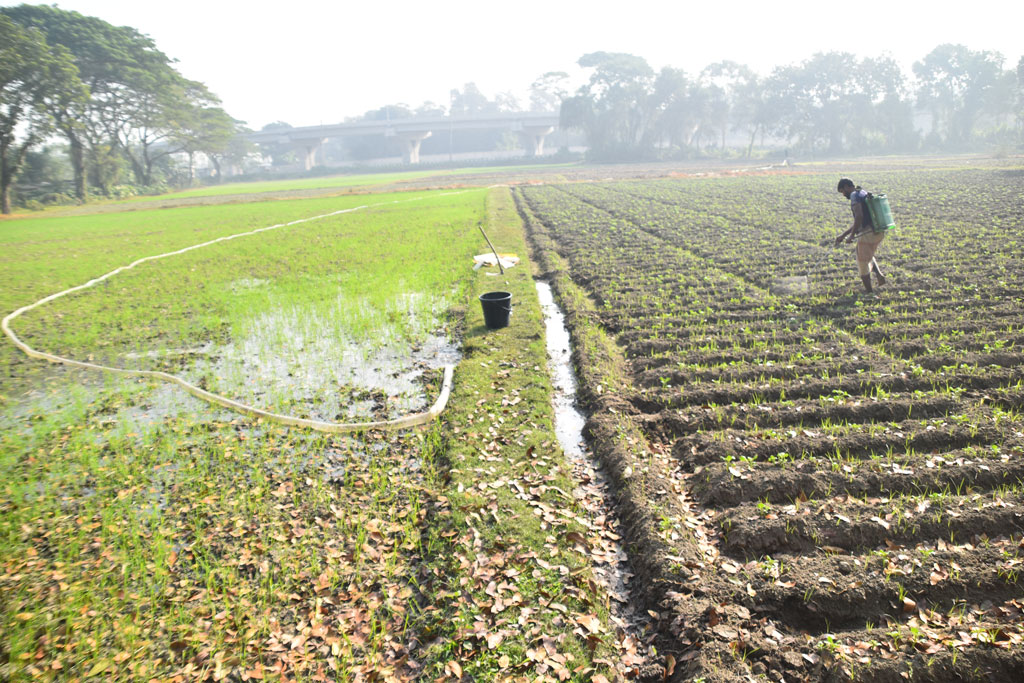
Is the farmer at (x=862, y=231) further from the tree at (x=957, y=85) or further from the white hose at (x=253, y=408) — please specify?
the tree at (x=957, y=85)

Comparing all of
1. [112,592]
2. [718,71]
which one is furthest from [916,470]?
[718,71]

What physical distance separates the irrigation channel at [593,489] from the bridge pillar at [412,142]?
103 metres

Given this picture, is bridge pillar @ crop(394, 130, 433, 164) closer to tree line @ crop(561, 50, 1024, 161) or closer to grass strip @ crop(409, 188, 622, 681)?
tree line @ crop(561, 50, 1024, 161)

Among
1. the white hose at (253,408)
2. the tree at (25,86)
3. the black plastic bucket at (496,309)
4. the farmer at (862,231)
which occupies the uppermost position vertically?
the tree at (25,86)

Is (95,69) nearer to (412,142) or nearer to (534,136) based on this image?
(412,142)

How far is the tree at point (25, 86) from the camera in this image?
38.2 metres

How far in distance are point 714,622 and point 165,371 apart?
8.38 meters

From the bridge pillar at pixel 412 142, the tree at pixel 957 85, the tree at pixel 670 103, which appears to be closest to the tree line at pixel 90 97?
the bridge pillar at pixel 412 142

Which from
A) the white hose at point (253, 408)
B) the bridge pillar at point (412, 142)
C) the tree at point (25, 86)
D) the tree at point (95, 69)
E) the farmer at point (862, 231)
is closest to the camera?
the white hose at point (253, 408)

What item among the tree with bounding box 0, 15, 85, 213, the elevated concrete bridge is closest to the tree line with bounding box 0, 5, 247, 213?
the tree with bounding box 0, 15, 85, 213

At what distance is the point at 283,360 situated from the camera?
888 centimetres

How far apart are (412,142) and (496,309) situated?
103 metres

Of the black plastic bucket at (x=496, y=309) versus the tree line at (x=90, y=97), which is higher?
the tree line at (x=90, y=97)

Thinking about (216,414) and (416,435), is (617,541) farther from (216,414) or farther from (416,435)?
(216,414)
